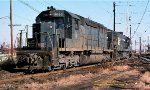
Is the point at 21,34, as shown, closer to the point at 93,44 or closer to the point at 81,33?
the point at 81,33

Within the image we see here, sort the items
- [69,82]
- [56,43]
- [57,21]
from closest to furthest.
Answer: [69,82] < [56,43] < [57,21]

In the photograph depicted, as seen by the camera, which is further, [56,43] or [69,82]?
[56,43]

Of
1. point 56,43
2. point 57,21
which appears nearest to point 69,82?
point 56,43

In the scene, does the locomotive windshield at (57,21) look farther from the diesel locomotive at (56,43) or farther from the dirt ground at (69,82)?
the dirt ground at (69,82)

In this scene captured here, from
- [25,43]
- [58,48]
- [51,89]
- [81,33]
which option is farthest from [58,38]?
[51,89]

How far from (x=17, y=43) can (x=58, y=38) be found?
3.11 meters

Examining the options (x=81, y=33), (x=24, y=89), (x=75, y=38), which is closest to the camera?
(x=24, y=89)

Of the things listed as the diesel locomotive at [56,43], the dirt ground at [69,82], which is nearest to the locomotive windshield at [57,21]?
the diesel locomotive at [56,43]

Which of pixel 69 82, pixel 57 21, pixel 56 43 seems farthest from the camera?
pixel 57 21

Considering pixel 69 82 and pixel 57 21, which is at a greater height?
pixel 57 21

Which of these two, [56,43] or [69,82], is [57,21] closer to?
[56,43]

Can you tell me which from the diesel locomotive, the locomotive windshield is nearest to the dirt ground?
the diesel locomotive

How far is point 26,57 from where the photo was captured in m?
20.3

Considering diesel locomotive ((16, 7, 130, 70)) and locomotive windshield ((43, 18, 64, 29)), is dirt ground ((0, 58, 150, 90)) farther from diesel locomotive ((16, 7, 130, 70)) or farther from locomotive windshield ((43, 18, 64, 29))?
locomotive windshield ((43, 18, 64, 29))
